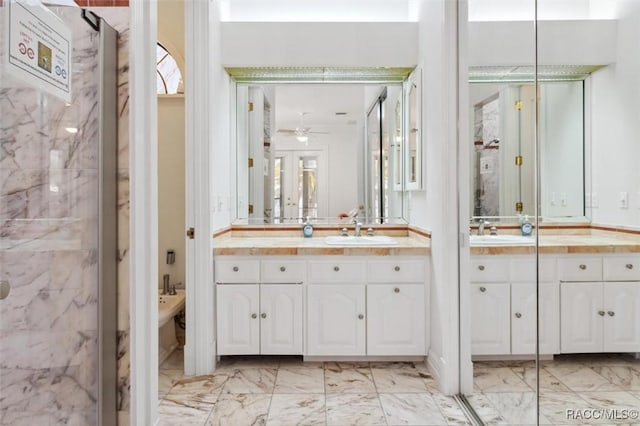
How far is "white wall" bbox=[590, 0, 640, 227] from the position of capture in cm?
100

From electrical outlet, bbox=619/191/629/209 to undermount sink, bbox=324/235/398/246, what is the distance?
5.83 ft

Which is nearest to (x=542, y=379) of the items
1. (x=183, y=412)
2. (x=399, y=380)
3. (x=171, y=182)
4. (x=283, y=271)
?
(x=399, y=380)

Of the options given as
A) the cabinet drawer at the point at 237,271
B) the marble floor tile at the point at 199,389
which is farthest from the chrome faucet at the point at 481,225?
the marble floor tile at the point at 199,389

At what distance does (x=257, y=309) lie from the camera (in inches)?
105

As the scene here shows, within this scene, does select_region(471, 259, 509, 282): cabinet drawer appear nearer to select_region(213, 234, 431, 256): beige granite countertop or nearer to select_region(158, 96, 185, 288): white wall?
select_region(213, 234, 431, 256): beige granite countertop

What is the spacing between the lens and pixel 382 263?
105 inches

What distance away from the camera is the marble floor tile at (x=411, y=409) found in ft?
6.77

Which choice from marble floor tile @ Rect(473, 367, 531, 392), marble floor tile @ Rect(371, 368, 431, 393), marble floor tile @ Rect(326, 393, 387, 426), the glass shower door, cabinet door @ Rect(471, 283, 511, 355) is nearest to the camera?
the glass shower door

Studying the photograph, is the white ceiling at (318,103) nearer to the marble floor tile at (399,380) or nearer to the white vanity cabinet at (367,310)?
the white vanity cabinet at (367,310)

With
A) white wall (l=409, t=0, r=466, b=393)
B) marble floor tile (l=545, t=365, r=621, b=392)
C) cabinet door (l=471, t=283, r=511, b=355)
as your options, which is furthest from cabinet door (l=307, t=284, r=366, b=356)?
marble floor tile (l=545, t=365, r=621, b=392)

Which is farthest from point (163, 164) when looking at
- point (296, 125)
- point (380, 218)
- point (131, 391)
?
point (131, 391)

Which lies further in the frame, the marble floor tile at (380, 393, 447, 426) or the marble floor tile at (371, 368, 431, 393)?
the marble floor tile at (371, 368, 431, 393)

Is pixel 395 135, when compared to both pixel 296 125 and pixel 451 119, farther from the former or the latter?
pixel 451 119

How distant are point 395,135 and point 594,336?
2.37m
